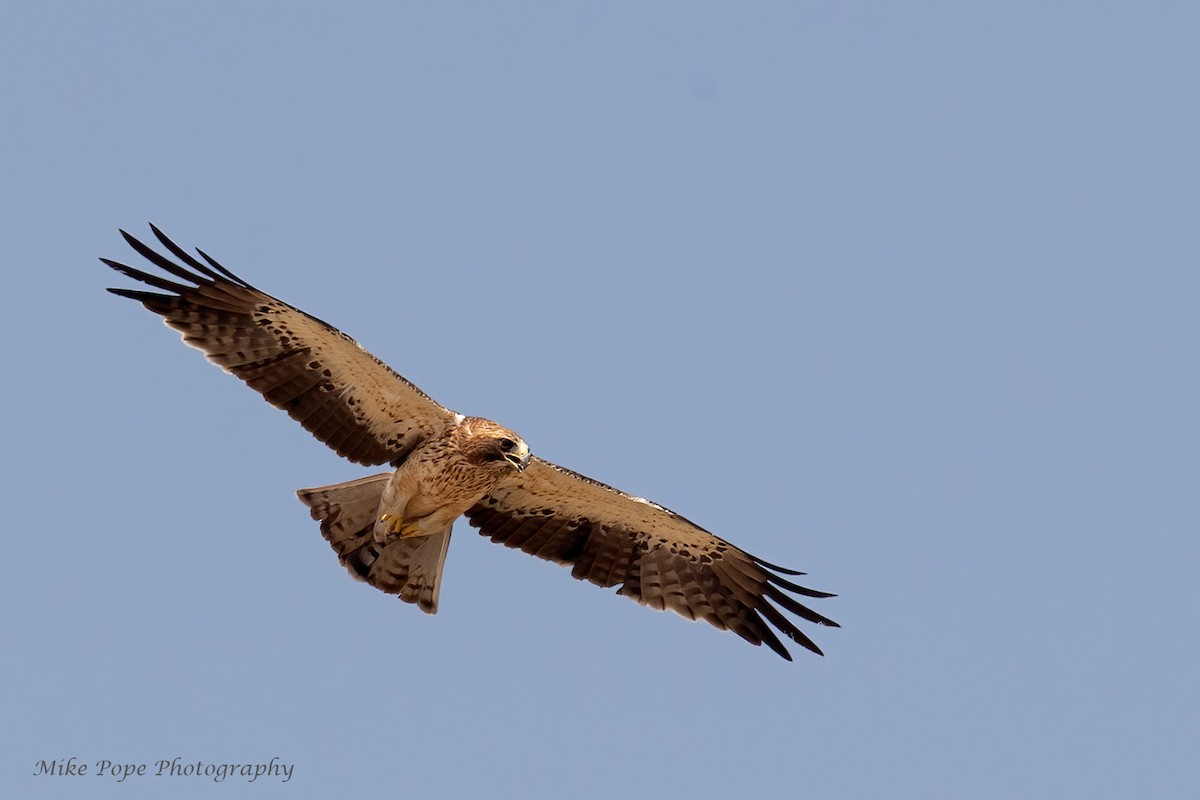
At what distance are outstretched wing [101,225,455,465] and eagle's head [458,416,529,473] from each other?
516mm

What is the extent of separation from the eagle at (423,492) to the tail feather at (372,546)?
0.01 metres

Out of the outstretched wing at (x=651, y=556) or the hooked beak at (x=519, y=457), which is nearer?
the hooked beak at (x=519, y=457)

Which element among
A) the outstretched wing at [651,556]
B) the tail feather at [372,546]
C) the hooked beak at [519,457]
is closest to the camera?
the hooked beak at [519,457]

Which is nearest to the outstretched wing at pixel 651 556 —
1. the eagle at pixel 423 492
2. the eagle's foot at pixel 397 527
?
the eagle at pixel 423 492

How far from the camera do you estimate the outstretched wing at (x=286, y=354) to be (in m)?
→ 14.4

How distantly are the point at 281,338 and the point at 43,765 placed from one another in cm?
425

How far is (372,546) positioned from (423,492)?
97 centimetres

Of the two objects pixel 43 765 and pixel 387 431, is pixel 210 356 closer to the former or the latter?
pixel 387 431

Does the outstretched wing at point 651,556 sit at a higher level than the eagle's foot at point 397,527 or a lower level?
higher

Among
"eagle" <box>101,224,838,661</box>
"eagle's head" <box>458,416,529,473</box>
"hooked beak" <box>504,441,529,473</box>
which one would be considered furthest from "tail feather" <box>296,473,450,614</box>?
"hooked beak" <box>504,441,529,473</box>

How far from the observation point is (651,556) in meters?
15.9

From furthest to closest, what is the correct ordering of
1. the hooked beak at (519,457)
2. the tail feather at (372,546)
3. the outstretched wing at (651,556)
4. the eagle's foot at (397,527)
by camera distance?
the outstretched wing at (651,556), the tail feather at (372,546), the eagle's foot at (397,527), the hooked beak at (519,457)

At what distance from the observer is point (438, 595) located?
15211 millimetres

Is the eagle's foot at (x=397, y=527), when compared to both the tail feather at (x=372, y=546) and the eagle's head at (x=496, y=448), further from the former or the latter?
the eagle's head at (x=496, y=448)
